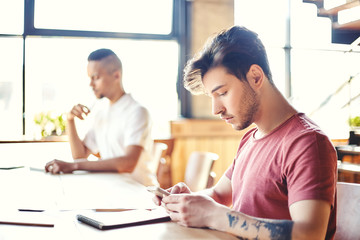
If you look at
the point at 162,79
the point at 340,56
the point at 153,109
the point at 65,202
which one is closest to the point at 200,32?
the point at 162,79

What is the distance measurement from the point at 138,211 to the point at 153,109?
3.92 m

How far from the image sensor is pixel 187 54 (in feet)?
17.5

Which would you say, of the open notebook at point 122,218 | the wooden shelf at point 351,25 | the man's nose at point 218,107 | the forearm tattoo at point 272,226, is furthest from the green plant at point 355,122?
the forearm tattoo at point 272,226

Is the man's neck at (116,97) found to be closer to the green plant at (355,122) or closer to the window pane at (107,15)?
the window pane at (107,15)

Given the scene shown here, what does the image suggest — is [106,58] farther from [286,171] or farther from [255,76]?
[286,171]

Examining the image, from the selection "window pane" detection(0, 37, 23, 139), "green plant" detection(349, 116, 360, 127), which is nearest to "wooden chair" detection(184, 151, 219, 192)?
"window pane" detection(0, 37, 23, 139)

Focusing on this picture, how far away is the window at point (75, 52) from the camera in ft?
15.8

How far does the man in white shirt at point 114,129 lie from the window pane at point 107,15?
7.53 feet

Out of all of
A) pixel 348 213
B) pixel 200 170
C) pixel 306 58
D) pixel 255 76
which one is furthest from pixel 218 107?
pixel 306 58

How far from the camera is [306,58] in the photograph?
6125mm

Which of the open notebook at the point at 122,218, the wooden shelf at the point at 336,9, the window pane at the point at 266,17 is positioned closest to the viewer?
the open notebook at the point at 122,218

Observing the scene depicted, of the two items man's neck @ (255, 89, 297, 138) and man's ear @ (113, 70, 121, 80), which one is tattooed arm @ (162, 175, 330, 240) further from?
man's ear @ (113, 70, 121, 80)

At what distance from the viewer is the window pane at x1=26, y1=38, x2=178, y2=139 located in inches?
191

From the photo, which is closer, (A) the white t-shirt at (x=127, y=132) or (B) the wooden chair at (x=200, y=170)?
(B) the wooden chair at (x=200, y=170)
